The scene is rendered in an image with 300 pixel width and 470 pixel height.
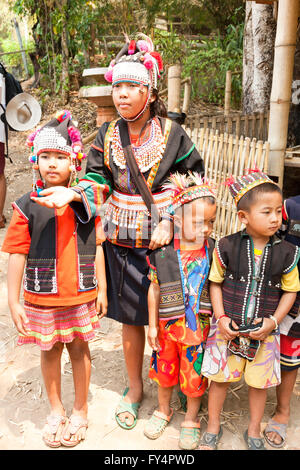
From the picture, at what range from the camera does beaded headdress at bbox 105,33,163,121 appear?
88.0 inches

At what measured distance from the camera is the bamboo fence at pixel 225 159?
4.25 meters

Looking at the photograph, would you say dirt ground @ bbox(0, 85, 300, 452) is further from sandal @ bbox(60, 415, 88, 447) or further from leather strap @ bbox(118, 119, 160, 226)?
leather strap @ bbox(118, 119, 160, 226)

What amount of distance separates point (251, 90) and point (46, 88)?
6553 mm

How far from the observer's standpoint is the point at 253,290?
6.98 ft

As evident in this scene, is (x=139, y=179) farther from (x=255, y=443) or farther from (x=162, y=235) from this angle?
(x=255, y=443)

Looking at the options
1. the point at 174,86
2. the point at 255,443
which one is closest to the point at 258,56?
the point at 174,86

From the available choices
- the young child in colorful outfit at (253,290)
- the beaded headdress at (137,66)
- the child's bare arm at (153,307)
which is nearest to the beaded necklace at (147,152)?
the beaded headdress at (137,66)

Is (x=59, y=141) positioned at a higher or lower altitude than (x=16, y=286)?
higher

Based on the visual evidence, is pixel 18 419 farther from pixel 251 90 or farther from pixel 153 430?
pixel 251 90

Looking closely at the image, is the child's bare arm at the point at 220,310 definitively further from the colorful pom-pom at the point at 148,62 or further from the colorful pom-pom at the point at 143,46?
the colorful pom-pom at the point at 143,46

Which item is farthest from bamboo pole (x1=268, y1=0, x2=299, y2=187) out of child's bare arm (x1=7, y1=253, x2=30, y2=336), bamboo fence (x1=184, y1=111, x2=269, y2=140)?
child's bare arm (x1=7, y1=253, x2=30, y2=336)

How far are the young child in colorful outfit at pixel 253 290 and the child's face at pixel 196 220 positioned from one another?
0.12 meters

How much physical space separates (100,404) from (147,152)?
1.65 m

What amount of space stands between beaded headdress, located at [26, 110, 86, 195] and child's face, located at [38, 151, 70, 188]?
→ 1.0 inches
